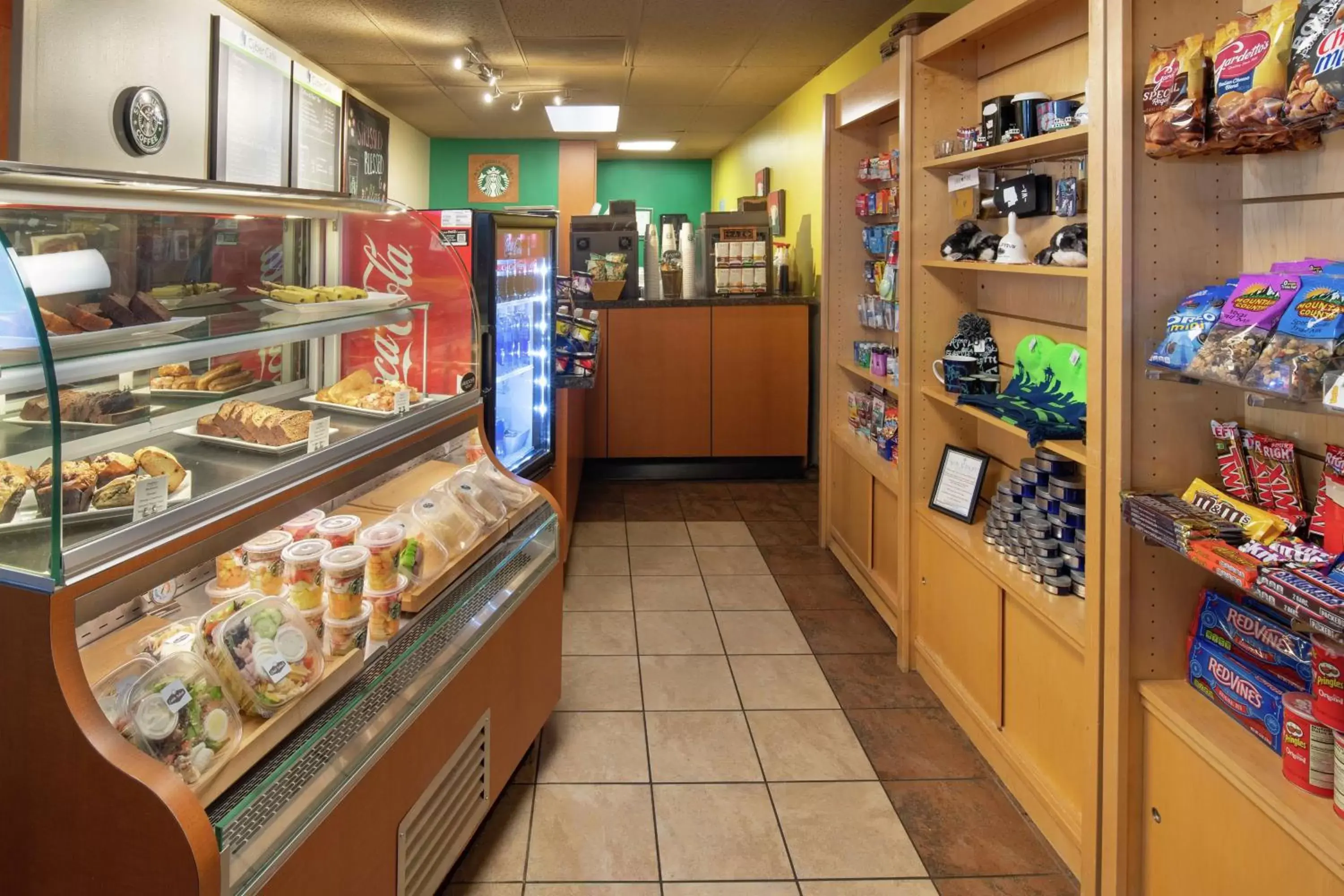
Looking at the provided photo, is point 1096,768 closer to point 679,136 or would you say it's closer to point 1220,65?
point 1220,65

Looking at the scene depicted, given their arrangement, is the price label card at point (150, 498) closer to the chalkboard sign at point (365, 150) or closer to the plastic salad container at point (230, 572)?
the plastic salad container at point (230, 572)

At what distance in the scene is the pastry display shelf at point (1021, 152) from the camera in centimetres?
235

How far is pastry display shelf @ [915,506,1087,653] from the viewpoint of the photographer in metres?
2.29

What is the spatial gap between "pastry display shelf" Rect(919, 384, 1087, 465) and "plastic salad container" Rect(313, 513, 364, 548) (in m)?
1.69

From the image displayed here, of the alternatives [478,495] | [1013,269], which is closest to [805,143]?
[1013,269]

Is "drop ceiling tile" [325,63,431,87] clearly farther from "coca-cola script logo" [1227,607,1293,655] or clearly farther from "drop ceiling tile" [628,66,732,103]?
"coca-cola script logo" [1227,607,1293,655]

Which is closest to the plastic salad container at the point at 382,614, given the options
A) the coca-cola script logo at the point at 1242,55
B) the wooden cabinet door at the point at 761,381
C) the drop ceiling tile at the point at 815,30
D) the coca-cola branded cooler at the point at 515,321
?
the coca-cola branded cooler at the point at 515,321

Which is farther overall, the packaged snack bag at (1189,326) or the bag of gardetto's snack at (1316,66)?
the packaged snack bag at (1189,326)

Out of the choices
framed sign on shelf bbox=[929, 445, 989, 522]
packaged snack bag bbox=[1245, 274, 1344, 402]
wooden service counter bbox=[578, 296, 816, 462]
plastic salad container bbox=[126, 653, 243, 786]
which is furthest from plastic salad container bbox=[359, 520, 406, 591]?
wooden service counter bbox=[578, 296, 816, 462]

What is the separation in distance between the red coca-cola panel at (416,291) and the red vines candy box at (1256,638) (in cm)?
199

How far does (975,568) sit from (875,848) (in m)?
0.94

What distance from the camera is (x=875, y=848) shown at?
2371 millimetres

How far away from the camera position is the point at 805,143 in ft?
22.1

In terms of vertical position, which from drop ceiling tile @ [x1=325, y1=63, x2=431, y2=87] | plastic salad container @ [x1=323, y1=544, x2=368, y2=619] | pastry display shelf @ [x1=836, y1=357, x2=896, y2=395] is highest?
drop ceiling tile @ [x1=325, y1=63, x2=431, y2=87]
